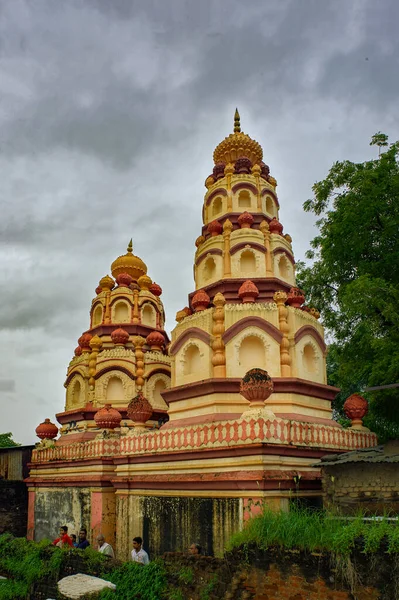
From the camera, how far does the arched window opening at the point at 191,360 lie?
16.0m

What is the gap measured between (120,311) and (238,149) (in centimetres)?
870

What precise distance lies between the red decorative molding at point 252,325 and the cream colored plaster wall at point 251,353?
0.08 m

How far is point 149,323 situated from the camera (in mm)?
24359

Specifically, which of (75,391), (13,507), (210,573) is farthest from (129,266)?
(210,573)

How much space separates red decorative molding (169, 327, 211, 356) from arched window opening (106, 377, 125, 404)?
5.40 m

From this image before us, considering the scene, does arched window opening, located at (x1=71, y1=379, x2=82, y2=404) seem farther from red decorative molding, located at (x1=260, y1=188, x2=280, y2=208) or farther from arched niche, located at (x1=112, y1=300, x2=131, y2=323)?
red decorative molding, located at (x1=260, y1=188, x2=280, y2=208)

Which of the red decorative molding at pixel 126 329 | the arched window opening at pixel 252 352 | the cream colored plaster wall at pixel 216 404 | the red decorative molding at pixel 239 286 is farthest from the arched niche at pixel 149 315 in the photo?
the cream colored plaster wall at pixel 216 404

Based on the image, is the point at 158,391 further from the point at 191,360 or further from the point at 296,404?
the point at 296,404

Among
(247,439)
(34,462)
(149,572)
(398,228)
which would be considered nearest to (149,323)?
(34,462)

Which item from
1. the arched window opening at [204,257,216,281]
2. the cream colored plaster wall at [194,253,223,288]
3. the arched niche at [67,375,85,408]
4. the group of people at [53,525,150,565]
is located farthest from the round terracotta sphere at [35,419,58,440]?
the arched window opening at [204,257,216,281]

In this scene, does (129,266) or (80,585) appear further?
(129,266)

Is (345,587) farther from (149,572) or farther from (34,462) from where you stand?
(34,462)

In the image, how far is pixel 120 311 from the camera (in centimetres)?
2409

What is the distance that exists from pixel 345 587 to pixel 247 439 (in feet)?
14.1
